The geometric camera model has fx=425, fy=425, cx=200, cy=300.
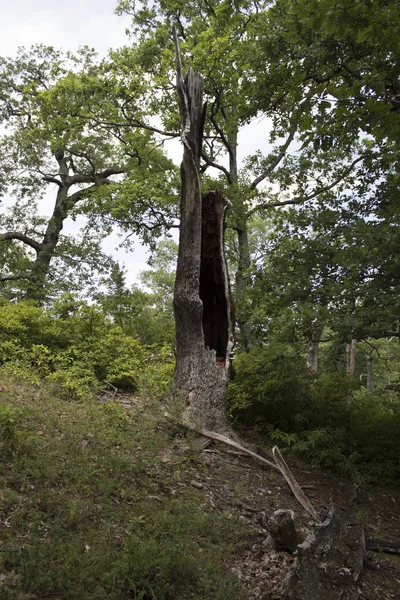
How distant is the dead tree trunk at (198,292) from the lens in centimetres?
666

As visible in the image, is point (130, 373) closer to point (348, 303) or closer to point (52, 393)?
point (52, 393)

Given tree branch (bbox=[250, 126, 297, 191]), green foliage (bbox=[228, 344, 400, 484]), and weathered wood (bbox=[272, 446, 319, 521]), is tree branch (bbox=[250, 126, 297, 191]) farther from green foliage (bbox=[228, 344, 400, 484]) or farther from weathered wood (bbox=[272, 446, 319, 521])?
weathered wood (bbox=[272, 446, 319, 521])

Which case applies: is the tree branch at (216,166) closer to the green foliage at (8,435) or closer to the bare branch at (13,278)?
the bare branch at (13,278)

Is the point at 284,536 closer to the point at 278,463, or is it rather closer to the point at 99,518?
the point at 278,463

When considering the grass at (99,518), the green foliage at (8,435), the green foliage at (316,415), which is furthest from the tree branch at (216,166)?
the green foliage at (8,435)

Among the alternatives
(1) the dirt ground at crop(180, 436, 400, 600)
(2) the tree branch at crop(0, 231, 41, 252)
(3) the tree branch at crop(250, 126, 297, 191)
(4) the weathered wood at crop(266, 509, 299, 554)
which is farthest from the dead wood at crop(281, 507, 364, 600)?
(2) the tree branch at crop(0, 231, 41, 252)

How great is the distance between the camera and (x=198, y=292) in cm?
709

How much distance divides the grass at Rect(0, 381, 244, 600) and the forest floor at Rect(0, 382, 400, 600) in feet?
0.04

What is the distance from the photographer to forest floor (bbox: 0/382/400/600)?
3.00 m

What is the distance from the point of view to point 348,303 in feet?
21.1

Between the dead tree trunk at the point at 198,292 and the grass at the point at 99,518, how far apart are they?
116 cm

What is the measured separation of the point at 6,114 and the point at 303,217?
16.8m

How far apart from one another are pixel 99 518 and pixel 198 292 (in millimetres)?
4028

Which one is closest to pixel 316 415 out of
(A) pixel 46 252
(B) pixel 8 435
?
(B) pixel 8 435
